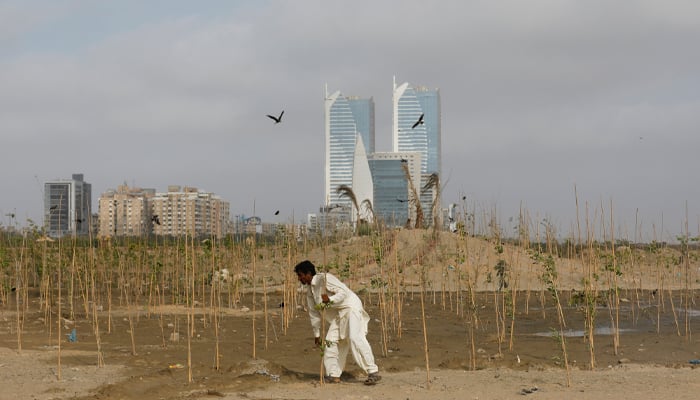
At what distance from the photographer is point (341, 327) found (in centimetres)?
643

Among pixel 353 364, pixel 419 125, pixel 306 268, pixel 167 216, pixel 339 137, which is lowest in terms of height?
pixel 353 364

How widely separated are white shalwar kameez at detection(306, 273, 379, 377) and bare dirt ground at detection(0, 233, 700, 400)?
0.19 m

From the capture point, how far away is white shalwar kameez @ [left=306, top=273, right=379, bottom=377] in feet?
20.7

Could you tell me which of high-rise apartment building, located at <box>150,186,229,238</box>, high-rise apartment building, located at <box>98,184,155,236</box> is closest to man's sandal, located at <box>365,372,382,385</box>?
high-rise apartment building, located at <box>150,186,229,238</box>

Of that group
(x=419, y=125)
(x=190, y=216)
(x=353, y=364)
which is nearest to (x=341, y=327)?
(x=353, y=364)

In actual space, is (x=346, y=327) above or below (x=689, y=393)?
above

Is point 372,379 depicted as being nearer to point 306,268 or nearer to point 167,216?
point 306,268

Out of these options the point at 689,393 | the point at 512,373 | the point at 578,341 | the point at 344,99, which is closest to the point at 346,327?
the point at 512,373

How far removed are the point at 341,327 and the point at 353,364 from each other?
1225 millimetres

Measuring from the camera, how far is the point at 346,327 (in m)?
6.41

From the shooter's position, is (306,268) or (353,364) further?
(353,364)

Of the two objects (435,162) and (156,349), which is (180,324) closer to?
(156,349)

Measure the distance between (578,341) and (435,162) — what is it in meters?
88.7

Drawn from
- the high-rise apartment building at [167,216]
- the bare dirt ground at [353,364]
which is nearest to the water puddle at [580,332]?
the bare dirt ground at [353,364]
